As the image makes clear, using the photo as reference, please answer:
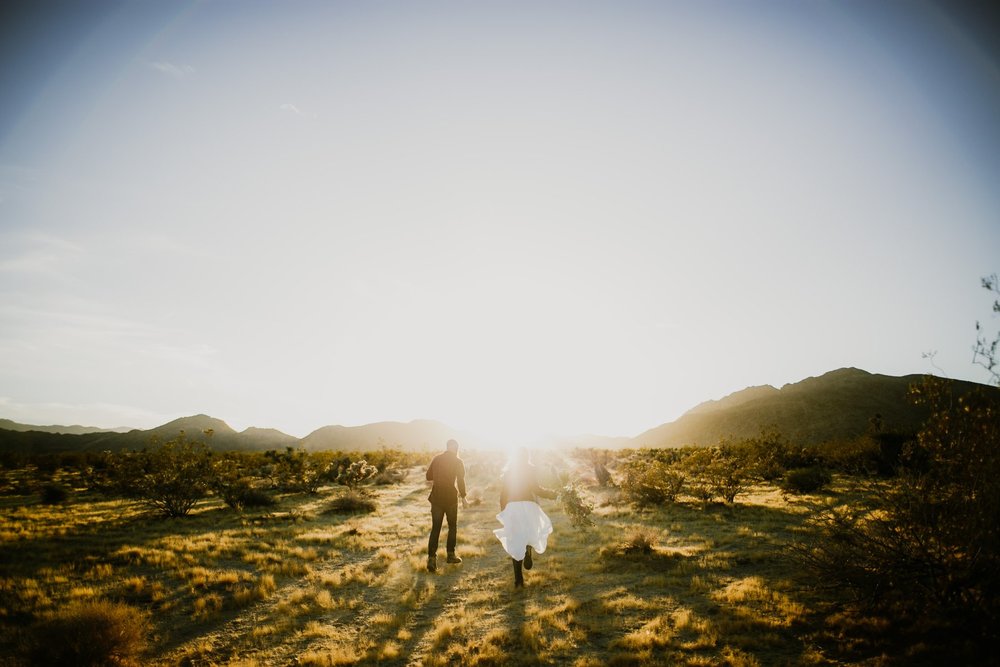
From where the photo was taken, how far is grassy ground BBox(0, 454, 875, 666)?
19.6ft

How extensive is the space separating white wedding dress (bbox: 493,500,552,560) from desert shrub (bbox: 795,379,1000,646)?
4314 mm

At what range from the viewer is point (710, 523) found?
44.7 feet

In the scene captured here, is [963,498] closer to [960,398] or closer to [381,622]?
[960,398]

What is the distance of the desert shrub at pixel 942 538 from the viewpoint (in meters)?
4.89

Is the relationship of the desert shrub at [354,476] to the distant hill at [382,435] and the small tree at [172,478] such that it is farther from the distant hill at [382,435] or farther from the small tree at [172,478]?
the distant hill at [382,435]

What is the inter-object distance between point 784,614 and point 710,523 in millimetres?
7711

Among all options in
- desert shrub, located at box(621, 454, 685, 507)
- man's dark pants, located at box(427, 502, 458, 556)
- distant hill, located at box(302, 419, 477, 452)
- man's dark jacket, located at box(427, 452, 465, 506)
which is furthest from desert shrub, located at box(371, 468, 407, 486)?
distant hill, located at box(302, 419, 477, 452)

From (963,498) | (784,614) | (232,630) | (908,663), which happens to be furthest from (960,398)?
(232,630)

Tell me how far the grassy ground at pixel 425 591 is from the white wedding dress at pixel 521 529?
85cm

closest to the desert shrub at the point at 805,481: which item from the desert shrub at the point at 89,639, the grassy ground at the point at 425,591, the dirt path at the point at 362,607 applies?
the grassy ground at the point at 425,591

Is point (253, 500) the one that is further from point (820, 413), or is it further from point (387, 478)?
point (820, 413)

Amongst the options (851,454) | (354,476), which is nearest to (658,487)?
(851,454)

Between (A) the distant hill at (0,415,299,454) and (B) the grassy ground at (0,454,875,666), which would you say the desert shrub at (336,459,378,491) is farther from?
(A) the distant hill at (0,415,299,454)

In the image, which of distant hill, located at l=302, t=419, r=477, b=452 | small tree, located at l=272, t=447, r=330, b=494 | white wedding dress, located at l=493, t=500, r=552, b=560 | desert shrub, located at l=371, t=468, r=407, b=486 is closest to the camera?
white wedding dress, located at l=493, t=500, r=552, b=560
